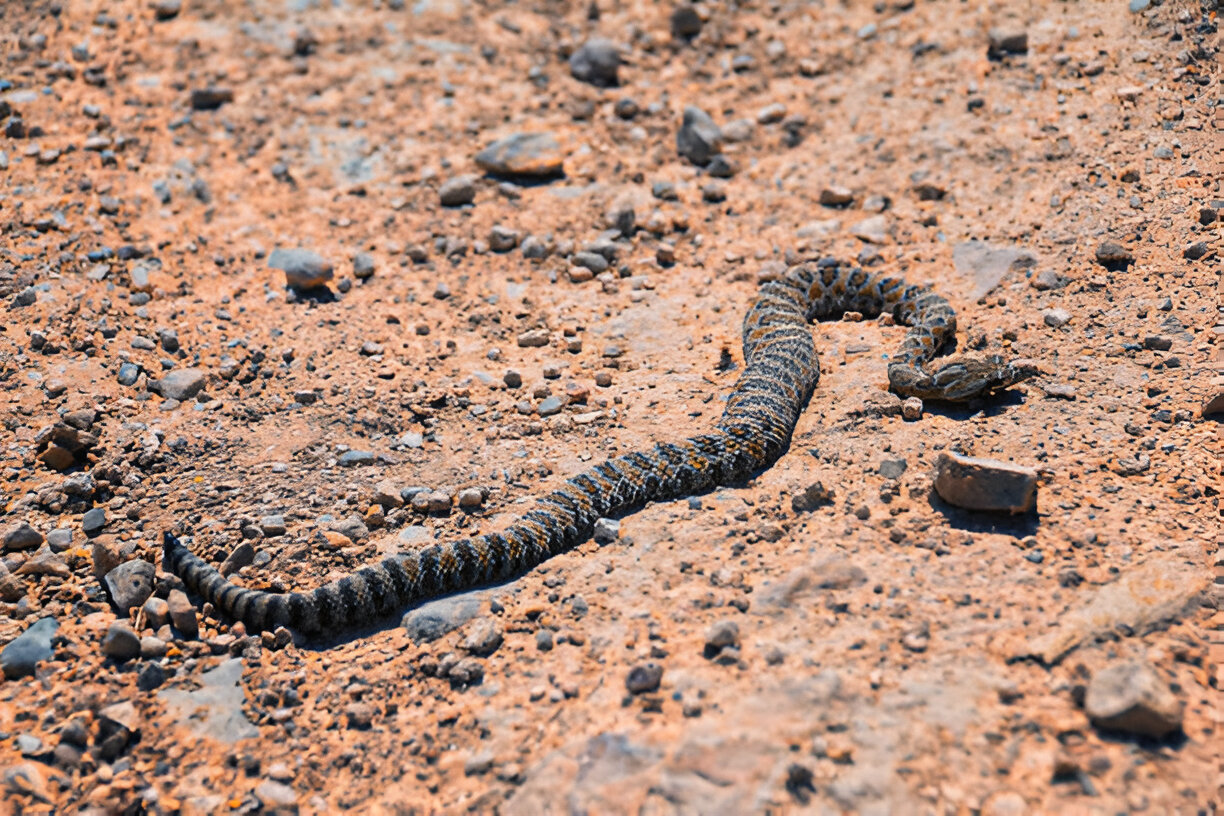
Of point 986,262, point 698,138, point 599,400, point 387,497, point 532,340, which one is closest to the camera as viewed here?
point 387,497

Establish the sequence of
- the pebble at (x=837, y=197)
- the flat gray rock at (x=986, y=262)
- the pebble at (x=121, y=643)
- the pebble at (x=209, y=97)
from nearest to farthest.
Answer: the pebble at (x=121, y=643), the flat gray rock at (x=986, y=262), the pebble at (x=837, y=197), the pebble at (x=209, y=97)

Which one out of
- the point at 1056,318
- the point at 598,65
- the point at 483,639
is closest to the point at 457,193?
the point at 598,65

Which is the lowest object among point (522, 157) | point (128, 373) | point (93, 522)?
point (93, 522)

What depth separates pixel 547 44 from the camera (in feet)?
39.3

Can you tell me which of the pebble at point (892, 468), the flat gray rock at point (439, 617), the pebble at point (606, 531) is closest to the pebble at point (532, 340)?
the pebble at point (606, 531)

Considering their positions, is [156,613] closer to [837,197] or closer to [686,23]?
[837,197]

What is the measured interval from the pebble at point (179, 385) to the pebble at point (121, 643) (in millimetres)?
2466

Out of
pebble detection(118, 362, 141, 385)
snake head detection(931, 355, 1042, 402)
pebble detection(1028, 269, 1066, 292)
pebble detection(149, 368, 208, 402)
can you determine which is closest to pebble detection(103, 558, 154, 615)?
pebble detection(149, 368, 208, 402)

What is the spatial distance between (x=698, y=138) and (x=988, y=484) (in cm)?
614

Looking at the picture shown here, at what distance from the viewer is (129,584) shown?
5.76 m

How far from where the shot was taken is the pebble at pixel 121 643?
17.8 ft

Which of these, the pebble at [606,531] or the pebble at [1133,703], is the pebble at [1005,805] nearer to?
the pebble at [1133,703]

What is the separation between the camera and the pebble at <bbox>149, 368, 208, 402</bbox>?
7.47m

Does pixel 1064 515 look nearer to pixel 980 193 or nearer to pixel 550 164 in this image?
pixel 980 193
